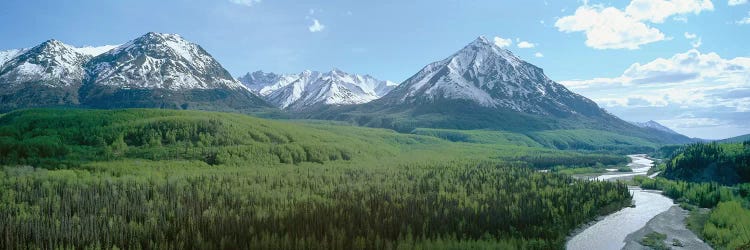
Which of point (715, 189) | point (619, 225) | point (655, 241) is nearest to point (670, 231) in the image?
point (619, 225)

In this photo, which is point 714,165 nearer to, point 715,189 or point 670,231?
point 715,189

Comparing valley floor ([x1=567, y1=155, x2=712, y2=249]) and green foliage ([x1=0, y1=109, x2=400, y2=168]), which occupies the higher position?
green foliage ([x1=0, y1=109, x2=400, y2=168])

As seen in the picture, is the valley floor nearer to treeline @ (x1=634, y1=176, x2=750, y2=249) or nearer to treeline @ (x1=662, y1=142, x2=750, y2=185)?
treeline @ (x1=634, y1=176, x2=750, y2=249)

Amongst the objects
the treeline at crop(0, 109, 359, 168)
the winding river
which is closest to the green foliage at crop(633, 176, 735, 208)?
the winding river

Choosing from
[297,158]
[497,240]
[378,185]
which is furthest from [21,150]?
[497,240]

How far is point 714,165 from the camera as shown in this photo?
155 metres

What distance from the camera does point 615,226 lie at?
9525cm

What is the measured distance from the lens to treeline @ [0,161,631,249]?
228ft

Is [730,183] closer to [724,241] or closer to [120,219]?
[724,241]

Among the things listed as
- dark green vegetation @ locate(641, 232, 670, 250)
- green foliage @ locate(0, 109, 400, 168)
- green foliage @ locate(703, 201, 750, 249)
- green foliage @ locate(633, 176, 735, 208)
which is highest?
green foliage @ locate(0, 109, 400, 168)

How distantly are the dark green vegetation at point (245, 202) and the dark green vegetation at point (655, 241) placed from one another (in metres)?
11.9

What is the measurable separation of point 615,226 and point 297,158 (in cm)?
13128

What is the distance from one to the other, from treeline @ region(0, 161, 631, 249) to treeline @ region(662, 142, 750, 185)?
138 ft

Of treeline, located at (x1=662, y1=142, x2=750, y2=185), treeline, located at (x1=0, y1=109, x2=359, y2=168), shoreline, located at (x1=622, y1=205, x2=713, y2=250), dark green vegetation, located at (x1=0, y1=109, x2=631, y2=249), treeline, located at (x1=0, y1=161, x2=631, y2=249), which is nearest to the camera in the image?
treeline, located at (x1=0, y1=161, x2=631, y2=249)
